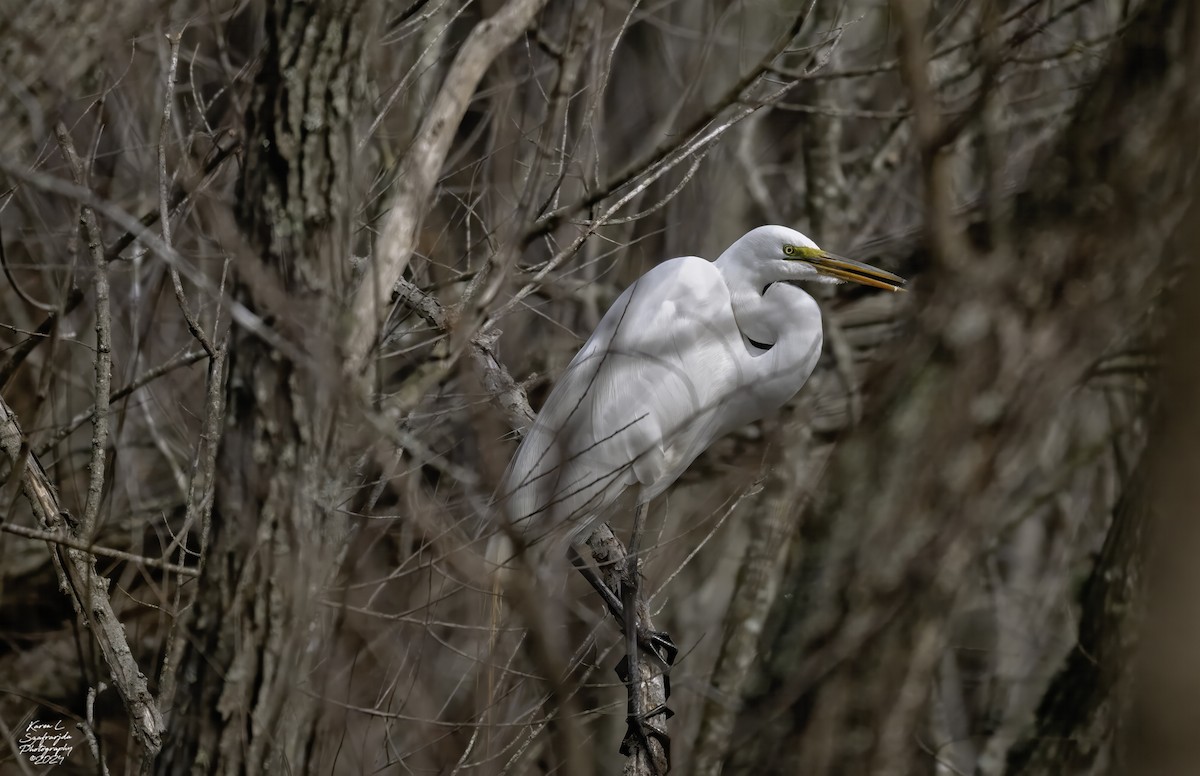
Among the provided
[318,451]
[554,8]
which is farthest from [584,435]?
[554,8]

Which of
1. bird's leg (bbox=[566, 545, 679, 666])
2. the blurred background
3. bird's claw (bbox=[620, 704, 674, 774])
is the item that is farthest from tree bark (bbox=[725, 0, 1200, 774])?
bird's leg (bbox=[566, 545, 679, 666])

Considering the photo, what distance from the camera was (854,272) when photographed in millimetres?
A: 3051

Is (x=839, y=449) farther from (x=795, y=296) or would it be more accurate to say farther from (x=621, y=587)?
(x=795, y=296)

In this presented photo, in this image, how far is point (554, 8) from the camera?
5746 millimetres

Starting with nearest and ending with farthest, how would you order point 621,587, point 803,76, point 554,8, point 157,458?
1. point 803,76
2. point 621,587
3. point 157,458
4. point 554,8

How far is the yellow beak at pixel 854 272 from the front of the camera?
2988 mm

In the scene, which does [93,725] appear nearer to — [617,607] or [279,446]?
[279,446]

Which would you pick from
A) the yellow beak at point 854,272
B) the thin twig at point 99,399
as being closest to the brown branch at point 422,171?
the thin twig at point 99,399

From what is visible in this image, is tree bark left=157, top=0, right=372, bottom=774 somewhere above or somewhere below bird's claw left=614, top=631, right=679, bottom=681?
above

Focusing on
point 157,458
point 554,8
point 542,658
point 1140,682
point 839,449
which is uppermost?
point 554,8

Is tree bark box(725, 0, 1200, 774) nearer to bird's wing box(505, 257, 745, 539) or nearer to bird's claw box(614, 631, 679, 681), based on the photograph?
bird's claw box(614, 631, 679, 681)

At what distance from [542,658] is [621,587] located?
1.65 meters

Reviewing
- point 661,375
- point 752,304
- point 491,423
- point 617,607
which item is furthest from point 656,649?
point 491,423

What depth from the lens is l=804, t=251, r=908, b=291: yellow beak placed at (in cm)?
299
